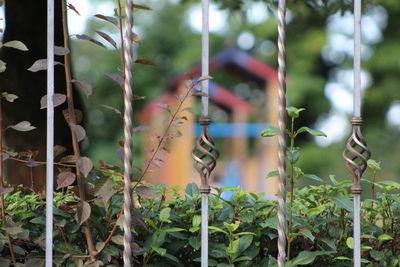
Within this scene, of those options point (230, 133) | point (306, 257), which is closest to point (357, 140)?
point (306, 257)

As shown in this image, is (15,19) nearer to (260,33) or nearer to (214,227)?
(214,227)

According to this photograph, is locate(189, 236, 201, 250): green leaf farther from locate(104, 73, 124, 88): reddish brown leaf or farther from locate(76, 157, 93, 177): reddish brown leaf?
locate(104, 73, 124, 88): reddish brown leaf

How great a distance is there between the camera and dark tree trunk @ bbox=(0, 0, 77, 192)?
3.00 metres

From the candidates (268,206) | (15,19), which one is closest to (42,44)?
(15,19)

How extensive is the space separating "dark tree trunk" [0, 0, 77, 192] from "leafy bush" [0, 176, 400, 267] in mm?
1093

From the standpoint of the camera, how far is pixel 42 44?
331 centimetres

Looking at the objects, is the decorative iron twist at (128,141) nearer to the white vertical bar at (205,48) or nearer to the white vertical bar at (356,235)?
the white vertical bar at (205,48)

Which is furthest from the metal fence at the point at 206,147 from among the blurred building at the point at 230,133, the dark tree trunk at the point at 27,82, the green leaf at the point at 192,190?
the blurred building at the point at 230,133

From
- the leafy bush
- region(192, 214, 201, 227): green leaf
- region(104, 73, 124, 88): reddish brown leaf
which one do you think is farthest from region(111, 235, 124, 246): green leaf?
region(104, 73, 124, 88): reddish brown leaf

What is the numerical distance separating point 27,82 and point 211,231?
1753mm

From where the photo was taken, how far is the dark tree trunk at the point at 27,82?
3000 millimetres

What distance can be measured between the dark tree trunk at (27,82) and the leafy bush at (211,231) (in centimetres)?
109

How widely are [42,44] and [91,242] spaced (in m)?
1.85

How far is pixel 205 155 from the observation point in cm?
171
